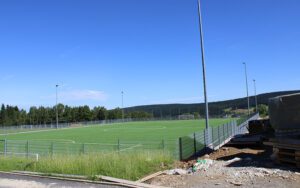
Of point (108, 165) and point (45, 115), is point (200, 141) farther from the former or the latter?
point (45, 115)

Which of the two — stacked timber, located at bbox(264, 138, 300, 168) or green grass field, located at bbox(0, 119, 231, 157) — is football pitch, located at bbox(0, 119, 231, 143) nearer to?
green grass field, located at bbox(0, 119, 231, 157)

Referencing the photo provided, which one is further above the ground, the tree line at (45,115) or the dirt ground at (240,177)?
the tree line at (45,115)

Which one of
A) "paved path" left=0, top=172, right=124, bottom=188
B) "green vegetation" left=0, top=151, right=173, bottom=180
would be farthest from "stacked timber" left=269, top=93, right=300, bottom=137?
"paved path" left=0, top=172, right=124, bottom=188

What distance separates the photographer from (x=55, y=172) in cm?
1511

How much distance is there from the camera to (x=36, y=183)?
1332cm

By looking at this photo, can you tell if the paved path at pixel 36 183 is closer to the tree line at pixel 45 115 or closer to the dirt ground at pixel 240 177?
the dirt ground at pixel 240 177

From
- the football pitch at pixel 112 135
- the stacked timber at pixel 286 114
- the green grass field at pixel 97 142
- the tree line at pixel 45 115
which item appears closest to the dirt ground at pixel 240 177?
the stacked timber at pixel 286 114

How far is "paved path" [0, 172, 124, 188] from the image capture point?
12.5 m

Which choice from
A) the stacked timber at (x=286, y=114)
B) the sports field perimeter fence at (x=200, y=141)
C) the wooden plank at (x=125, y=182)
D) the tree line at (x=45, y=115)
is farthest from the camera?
the tree line at (x=45, y=115)

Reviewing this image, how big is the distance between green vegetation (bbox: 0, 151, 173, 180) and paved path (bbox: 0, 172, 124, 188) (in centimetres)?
84

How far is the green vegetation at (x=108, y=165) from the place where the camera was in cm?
→ 1402

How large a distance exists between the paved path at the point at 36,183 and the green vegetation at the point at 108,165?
84 centimetres

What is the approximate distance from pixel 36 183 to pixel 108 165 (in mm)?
2577

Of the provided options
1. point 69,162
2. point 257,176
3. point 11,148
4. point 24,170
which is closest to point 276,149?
point 257,176
